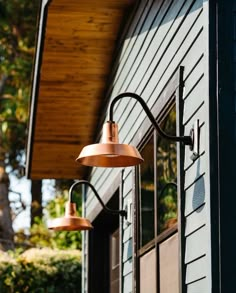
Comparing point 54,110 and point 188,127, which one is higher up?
point 54,110

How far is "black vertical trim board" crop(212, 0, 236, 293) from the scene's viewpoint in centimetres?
447

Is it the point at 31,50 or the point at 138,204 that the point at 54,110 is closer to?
the point at 138,204

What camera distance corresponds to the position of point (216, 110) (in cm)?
470

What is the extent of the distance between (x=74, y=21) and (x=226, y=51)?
3488mm

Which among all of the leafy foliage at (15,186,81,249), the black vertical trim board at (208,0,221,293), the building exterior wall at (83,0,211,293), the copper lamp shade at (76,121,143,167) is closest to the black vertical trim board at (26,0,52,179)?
the building exterior wall at (83,0,211,293)

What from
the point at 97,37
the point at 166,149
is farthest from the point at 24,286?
the point at 166,149

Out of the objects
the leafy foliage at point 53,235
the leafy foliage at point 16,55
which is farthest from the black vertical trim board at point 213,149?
the leafy foliage at point 16,55

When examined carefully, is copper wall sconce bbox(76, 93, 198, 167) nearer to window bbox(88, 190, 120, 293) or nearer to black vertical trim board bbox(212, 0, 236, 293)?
black vertical trim board bbox(212, 0, 236, 293)

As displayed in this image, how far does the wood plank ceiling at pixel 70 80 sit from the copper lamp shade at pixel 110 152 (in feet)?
8.63

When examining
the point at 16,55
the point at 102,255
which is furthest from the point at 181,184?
the point at 16,55

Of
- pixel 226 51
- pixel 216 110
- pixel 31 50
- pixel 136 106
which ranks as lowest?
pixel 216 110

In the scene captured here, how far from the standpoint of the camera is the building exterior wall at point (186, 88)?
4856 millimetres

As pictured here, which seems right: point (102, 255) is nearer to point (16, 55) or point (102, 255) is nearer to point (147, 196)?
point (147, 196)

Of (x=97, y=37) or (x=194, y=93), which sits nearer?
(x=194, y=93)
